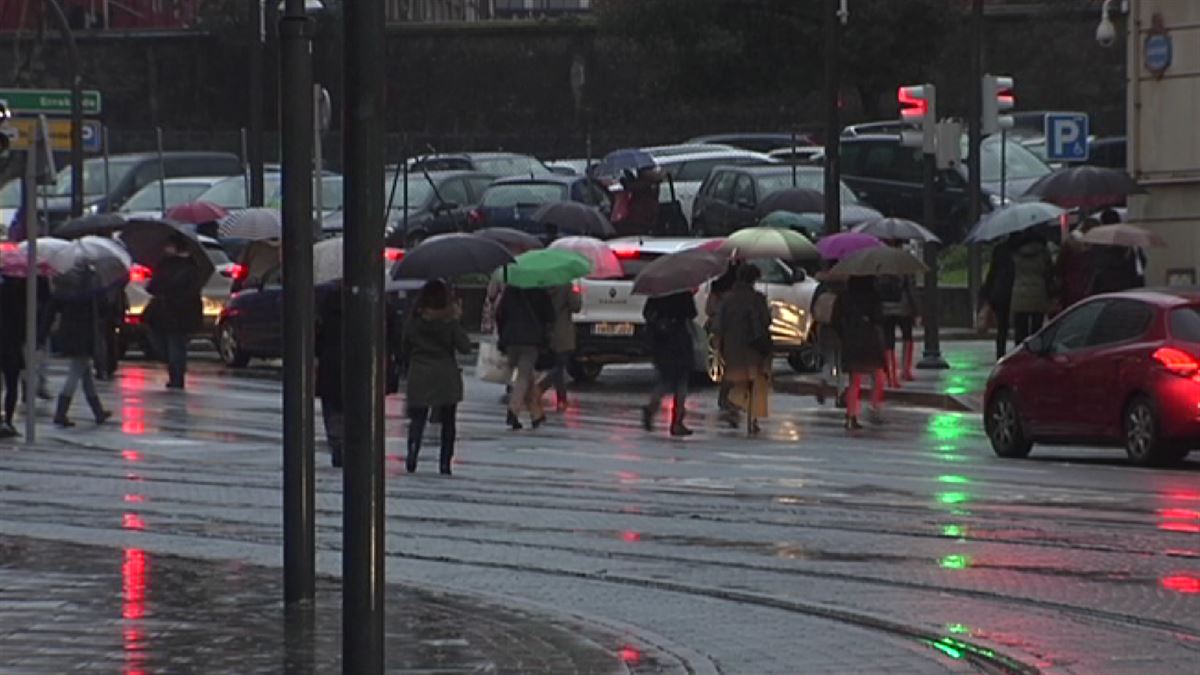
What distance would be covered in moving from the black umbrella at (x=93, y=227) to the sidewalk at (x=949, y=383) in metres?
9.10

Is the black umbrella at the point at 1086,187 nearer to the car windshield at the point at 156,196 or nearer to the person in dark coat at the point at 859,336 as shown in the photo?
the person in dark coat at the point at 859,336

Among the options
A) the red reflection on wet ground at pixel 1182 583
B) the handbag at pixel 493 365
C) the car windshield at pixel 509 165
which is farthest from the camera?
the car windshield at pixel 509 165

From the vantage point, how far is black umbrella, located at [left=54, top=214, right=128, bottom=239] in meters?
37.2

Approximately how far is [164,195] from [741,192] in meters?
9.34

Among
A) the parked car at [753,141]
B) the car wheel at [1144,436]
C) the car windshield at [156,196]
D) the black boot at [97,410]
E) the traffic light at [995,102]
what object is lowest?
the black boot at [97,410]

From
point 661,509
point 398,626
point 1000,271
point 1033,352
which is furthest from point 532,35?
point 398,626

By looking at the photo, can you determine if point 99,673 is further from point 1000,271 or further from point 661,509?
point 1000,271

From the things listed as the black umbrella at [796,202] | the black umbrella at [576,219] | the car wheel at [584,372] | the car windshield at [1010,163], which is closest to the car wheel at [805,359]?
the car wheel at [584,372]

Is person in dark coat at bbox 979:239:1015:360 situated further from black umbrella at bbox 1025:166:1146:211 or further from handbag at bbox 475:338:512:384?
handbag at bbox 475:338:512:384

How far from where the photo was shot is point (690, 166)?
4628cm

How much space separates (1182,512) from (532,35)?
4921 cm

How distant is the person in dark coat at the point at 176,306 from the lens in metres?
32.5

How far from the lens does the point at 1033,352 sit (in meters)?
24.4

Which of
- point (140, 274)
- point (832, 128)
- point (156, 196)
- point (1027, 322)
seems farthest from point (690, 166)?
point (1027, 322)
